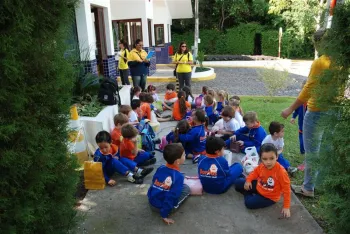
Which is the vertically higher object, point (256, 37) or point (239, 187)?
point (256, 37)

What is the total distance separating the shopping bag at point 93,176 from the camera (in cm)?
372

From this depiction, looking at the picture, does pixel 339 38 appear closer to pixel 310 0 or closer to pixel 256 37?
pixel 310 0

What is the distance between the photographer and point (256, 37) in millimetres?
26000

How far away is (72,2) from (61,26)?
0.64 ft

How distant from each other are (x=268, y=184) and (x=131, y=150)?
194 centimetres

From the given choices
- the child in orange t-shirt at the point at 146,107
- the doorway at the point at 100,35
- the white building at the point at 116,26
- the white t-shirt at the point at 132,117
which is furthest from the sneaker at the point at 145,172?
the doorway at the point at 100,35

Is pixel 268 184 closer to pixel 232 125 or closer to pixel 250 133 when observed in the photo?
pixel 250 133

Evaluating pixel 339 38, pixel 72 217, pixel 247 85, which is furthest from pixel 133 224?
pixel 247 85

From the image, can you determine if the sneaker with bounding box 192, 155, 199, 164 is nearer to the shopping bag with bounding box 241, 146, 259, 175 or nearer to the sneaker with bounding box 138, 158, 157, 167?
the sneaker with bounding box 138, 158, 157, 167

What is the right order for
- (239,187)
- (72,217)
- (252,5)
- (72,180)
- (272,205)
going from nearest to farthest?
(72,180) < (72,217) < (272,205) < (239,187) < (252,5)

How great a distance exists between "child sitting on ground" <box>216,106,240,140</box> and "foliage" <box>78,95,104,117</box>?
2.20 metres

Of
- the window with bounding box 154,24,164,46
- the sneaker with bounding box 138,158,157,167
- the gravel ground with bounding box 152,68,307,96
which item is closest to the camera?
the sneaker with bounding box 138,158,157,167

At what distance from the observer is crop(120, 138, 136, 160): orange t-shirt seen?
4238mm

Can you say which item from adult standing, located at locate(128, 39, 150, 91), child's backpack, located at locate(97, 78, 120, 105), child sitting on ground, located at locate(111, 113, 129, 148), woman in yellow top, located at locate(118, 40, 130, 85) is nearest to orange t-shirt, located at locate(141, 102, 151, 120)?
child's backpack, located at locate(97, 78, 120, 105)
